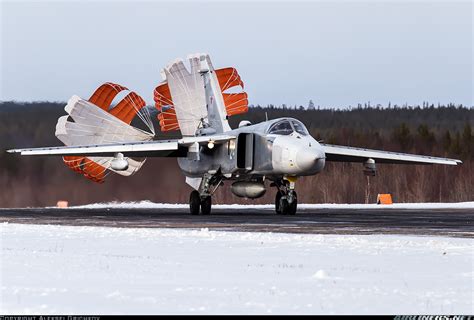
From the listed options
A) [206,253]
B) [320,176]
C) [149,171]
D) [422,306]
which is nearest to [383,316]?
[422,306]

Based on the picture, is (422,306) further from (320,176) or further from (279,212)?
(320,176)

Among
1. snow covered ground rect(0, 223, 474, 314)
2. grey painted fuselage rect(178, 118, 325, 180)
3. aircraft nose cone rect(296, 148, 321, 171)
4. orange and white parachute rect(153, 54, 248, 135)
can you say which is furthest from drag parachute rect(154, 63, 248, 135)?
snow covered ground rect(0, 223, 474, 314)

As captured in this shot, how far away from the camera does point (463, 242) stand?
16.9 m

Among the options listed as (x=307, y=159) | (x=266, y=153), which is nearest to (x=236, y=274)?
(x=307, y=159)

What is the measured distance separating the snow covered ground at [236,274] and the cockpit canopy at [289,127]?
38.1 ft

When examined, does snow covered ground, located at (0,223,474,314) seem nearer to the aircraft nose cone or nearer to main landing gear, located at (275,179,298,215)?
the aircraft nose cone

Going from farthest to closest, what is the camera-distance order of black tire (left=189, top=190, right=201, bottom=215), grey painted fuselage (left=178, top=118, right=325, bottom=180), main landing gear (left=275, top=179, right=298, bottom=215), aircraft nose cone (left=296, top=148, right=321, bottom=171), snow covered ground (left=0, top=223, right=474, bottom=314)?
black tire (left=189, top=190, right=201, bottom=215) → main landing gear (left=275, top=179, right=298, bottom=215) → grey painted fuselage (left=178, top=118, right=325, bottom=180) → aircraft nose cone (left=296, top=148, right=321, bottom=171) → snow covered ground (left=0, top=223, right=474, bottom=314)

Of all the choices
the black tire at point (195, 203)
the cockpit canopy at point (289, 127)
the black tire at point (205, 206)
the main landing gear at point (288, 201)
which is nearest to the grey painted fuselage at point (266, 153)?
the cockpit canopy at point (289, 127)

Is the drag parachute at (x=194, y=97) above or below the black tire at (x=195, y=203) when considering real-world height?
above

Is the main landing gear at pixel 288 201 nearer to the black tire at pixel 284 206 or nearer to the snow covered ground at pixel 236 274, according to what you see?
the black tire at pixel 284 206

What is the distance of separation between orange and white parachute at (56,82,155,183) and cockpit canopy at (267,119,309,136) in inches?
423

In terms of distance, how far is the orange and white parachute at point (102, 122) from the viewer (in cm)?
4006

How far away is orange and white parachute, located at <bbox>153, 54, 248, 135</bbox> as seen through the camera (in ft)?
133

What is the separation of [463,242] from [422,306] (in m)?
7.99
